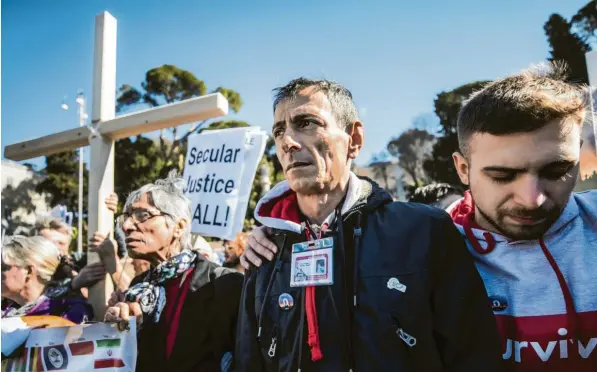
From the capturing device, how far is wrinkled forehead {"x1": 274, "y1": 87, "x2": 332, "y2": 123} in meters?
1.63

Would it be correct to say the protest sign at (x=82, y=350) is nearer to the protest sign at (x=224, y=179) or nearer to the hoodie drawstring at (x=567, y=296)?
the hoodie drawstring at (x=567, y=296)

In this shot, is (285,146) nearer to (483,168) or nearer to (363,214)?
(363,214)

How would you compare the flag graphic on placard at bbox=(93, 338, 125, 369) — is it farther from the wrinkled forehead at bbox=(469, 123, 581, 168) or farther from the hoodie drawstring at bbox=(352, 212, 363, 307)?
the wrinkled forehead at bbox=(469, 123, 581, 168)

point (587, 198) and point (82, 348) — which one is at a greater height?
point (587, 198)

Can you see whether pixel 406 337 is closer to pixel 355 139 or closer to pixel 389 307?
pixel 389 307

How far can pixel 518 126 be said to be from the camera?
135cm

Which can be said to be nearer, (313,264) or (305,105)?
(313,264)

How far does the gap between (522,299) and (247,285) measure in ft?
3.00

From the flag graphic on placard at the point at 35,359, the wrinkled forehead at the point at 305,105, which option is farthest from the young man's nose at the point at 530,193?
the flag graphic on placard at the point at 35,359

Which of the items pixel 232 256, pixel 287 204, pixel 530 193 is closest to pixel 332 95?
pixel 287 204

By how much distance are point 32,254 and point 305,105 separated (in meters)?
2.11

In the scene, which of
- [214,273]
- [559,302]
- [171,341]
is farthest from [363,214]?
[171,341]

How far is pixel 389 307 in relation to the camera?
1326mm

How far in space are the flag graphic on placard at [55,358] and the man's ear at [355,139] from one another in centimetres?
134
